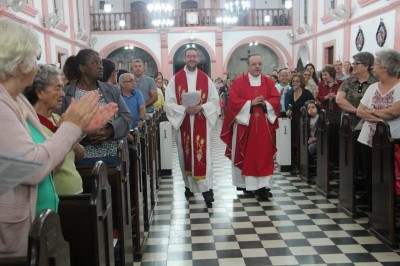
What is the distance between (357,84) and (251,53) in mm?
17474

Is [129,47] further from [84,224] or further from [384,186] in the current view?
[84,224]

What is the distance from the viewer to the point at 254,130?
236 inches

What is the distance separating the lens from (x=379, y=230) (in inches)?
174

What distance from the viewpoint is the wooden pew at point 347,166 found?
502 centimetres

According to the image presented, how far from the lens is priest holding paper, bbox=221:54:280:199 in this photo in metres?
5.98

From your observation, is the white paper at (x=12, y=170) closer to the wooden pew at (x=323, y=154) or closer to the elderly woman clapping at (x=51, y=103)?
the elderly woman clapping at (x=51, y=103)

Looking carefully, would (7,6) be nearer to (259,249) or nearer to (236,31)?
(259,249)

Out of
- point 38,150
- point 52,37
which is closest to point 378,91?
point 38,150

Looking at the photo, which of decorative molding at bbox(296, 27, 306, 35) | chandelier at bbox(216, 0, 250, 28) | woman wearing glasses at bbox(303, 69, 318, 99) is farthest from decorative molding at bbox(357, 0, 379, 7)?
chandelier at bbox(216, 0, 250, 28)

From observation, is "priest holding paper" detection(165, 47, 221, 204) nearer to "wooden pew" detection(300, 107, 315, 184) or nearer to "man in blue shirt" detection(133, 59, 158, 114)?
"man in blue shirt" detection(133, 59, 158, 114)

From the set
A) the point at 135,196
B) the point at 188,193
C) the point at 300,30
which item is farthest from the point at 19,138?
the point at 300,30

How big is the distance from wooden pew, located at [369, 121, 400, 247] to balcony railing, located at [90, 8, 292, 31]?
672 inches

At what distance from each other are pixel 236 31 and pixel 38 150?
19.6 metres

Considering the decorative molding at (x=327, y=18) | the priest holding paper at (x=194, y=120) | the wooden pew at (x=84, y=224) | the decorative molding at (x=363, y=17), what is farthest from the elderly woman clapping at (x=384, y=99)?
the decorative molding at (x=327, y=18)
